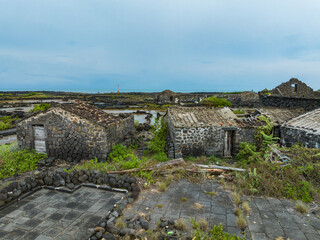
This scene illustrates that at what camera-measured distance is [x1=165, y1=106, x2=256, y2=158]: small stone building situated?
1291cm

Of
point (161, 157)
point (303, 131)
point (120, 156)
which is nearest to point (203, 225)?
point (161, 157)

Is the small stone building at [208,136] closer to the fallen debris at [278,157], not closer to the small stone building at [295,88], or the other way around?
the fallen debris at [278,157]

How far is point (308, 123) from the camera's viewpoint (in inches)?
482

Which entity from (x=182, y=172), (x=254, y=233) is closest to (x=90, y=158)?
(x=182, y=172)

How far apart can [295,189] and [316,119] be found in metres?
6.78

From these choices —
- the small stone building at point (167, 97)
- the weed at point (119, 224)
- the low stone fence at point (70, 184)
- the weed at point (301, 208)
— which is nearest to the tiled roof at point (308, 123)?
the weed at point (301, 208)

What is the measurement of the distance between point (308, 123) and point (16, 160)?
17491mm

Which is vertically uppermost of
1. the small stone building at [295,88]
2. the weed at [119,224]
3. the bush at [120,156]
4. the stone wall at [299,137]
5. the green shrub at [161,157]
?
the small stone building at [295,88]

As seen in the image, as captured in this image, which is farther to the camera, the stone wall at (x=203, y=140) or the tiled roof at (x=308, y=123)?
the stone wall at (x=203, y=140)

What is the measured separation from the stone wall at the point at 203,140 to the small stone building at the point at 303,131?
2.00m

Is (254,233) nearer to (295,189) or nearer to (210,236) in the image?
(210,236)

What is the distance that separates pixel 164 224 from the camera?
6.03m

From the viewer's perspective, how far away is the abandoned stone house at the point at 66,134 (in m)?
12.1

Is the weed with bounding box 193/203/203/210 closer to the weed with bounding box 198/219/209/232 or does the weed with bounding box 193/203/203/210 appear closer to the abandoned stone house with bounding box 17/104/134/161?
the weed with bounding box 198/219/209/232
